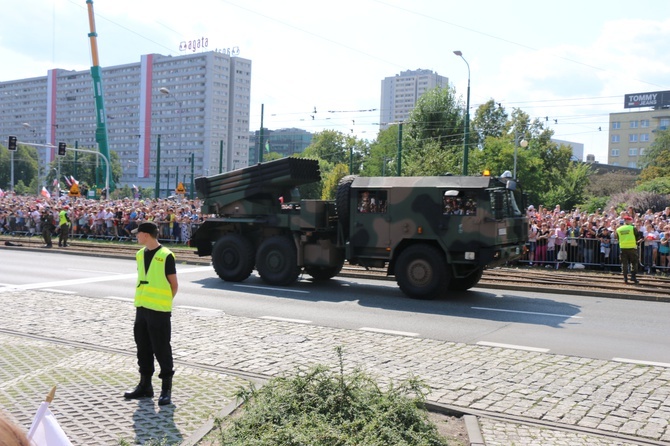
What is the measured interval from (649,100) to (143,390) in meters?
133

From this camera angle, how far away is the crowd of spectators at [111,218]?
27094 mm

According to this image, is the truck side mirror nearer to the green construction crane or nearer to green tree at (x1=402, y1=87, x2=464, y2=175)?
green tree at (x1=402, y1=87, x2=464, y2=175)

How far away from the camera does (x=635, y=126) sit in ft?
422

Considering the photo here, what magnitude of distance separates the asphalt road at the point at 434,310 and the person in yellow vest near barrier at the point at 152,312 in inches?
175

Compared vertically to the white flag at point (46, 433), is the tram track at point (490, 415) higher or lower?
lower

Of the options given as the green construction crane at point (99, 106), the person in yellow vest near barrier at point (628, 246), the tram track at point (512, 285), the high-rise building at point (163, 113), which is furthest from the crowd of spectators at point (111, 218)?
the high-rise building at point (163, 113)

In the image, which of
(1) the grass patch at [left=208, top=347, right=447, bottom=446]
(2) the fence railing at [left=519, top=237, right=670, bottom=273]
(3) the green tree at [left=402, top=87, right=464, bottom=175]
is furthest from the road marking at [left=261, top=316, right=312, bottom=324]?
(3) the green tree at [left=402, top=87, right=464, bottom=175]

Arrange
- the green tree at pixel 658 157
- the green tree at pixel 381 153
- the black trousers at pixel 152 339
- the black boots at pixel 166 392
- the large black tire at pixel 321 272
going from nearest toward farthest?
the black boots at pixel 166 392 → the black trousers at pixel 152 339 → the large black tire at pixel 321 272 → the green tree at pixel 658 157 → the green tree at pixel 381 153

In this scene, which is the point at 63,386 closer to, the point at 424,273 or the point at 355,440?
the point at 355,440

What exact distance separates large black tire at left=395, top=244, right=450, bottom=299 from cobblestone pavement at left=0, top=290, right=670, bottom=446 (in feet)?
13.1

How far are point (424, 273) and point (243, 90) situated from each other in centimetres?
14985

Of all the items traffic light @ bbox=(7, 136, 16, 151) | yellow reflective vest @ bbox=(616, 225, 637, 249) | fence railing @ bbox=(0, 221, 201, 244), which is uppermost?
traffic light @ bbox=(7, 136, 16, 151)

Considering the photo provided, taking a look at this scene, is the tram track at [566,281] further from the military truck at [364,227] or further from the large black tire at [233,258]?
the large black tire at [233,258]

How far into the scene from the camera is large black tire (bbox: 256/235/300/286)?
52.4ft
